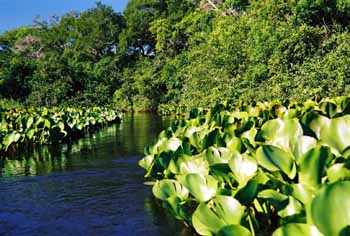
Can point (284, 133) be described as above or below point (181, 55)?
below

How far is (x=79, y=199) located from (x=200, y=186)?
2.47 metres

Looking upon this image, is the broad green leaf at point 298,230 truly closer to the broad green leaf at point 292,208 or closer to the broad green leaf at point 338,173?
the broad green leaf at point 338,173

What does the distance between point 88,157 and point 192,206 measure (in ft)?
16.9

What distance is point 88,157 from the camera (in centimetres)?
866

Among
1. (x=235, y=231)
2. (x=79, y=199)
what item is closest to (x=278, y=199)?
(x=235, y=231)

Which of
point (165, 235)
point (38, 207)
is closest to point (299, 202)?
point (165, 235)

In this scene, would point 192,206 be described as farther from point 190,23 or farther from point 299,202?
point 190,23

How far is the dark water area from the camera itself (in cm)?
422

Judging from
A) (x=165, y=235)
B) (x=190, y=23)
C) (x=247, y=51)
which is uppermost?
(x=190, y=23)

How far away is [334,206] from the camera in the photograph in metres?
1.77

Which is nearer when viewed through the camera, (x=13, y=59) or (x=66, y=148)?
(x=66, y=148)

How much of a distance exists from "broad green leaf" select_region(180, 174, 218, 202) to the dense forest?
10.6m

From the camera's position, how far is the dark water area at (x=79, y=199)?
166 inches

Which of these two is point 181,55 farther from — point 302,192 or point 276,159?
point 302,192
